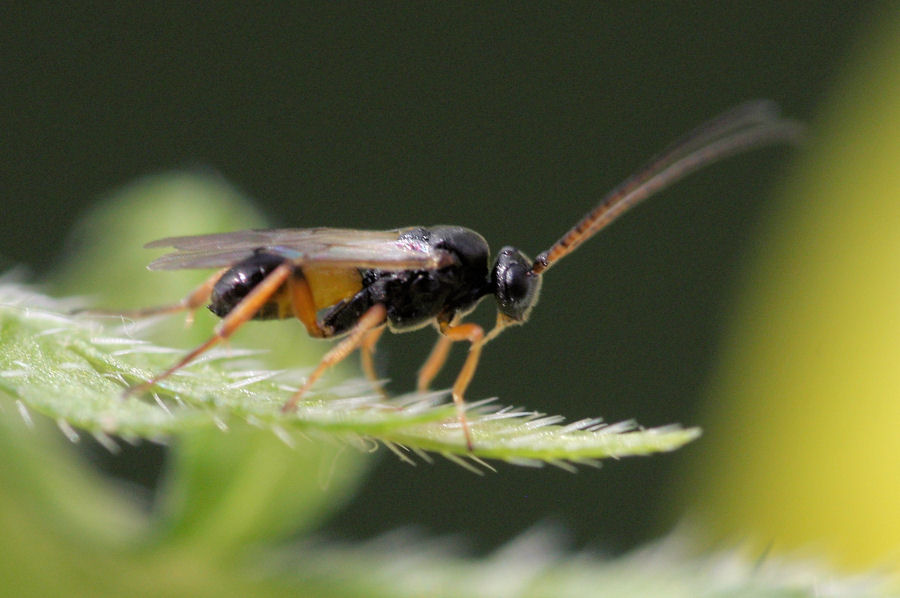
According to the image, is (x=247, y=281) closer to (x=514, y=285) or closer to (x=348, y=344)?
(x=348, y=344)

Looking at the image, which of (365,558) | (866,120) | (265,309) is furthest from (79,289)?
(866,120)

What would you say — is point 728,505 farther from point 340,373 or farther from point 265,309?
point 265,309

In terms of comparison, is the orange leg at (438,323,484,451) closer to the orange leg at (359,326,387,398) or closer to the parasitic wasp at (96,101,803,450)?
the parasitic wasp at (96,101,803,450)

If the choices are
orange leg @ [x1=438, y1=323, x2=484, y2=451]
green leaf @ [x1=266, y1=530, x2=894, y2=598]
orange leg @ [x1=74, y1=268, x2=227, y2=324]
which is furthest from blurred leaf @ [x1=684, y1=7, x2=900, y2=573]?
orange leg @ [x1=74, y1=268, x2=227, y2=324]

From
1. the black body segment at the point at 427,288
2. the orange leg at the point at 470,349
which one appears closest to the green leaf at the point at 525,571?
the orange leg at the point at 470,349

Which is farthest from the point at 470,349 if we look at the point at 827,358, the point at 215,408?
the point at 827,358
